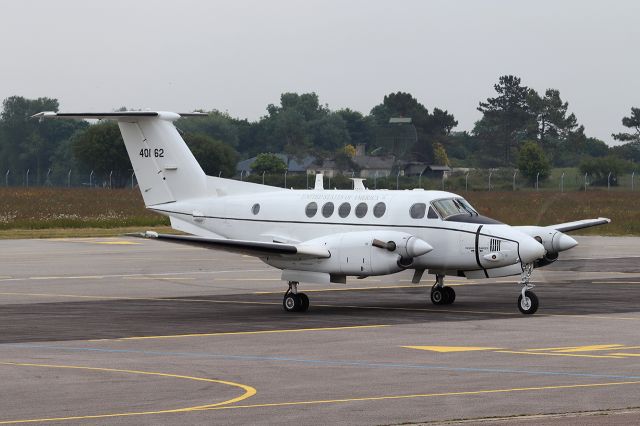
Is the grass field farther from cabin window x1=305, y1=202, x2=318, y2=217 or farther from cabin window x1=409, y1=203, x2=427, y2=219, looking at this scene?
cabin window x1=409, y1=203, x2=427, y2=219

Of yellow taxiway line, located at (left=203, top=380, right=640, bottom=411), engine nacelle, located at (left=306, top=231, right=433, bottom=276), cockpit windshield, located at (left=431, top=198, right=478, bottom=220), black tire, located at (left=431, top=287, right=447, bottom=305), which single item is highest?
cockpit windshield, located at (left=431, top=198, right=478, bottom=220)

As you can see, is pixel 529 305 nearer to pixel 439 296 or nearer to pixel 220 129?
pixel 439 296

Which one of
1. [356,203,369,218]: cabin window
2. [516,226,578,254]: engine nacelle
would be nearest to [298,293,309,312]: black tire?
[356,203,369,218]: cabin window

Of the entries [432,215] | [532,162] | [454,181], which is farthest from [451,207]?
[532,162]

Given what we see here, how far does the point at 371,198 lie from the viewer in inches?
1152

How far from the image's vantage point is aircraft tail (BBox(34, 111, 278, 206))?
32031 mm

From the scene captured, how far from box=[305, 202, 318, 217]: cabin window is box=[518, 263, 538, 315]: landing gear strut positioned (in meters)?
5.55

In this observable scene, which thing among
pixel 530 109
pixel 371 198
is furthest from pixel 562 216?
pixel 530 109

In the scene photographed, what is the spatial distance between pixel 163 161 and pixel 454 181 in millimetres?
42303

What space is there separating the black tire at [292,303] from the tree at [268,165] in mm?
55766

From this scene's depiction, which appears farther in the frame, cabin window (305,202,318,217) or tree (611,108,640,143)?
tree (611,108,640,143)

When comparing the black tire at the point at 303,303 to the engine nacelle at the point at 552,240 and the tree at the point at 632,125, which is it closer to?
the engine nacelle at the point at 552,240

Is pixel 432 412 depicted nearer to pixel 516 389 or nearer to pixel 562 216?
pixel 516 389

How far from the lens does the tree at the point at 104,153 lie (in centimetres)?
9975
